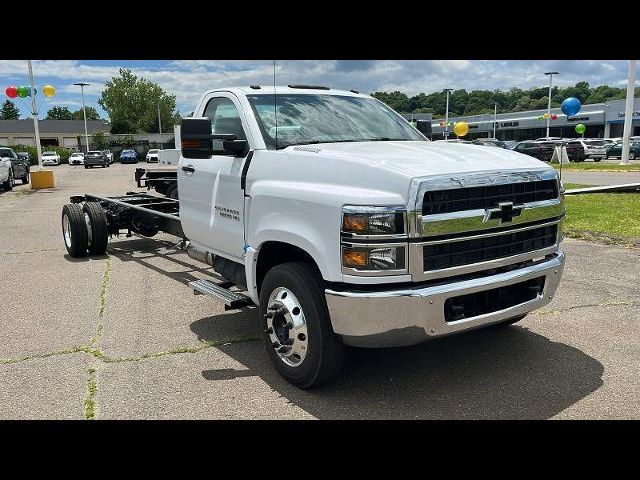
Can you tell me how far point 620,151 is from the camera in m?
42.3

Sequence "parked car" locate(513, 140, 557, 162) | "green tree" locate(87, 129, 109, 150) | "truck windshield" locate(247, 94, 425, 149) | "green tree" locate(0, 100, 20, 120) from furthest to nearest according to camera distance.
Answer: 1. "green tree" locate(0, 100, 20, 120)
2. "green tree" locate(87, 129, 109, 150)
3. "parked car" locate(513, 140, 557, 162)
4. "truck windshield" locate(247, 94, 425, 149)

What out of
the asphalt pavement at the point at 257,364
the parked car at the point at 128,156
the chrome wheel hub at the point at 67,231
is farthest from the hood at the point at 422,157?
the parked car at the point at 128,156

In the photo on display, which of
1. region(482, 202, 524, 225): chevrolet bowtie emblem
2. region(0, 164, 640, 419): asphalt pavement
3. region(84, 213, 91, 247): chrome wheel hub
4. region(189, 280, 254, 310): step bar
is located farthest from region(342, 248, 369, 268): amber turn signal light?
region(84, 213, 91, 247): chrome wheel hub

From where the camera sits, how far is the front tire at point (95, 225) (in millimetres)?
8492

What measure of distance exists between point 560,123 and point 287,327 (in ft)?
240

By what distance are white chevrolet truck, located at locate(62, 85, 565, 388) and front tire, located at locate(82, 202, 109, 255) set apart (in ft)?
13.6

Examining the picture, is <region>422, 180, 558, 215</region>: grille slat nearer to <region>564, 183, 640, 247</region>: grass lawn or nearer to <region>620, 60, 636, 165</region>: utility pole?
<region>564, 183, 640, 247</region>: grass lawn

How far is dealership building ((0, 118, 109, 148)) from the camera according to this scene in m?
96.6

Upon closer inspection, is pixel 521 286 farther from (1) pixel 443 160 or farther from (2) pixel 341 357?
(2) pixel 341 357

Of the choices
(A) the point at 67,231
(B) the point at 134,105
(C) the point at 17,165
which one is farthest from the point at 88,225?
(B) the point at 134,105

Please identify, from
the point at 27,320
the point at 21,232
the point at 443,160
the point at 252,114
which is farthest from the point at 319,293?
the point at 21,232

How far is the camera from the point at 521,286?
3.98m

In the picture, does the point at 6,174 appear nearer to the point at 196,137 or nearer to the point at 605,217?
the point at 605,217

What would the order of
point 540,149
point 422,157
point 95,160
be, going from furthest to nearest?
1. point 95,160
2. point 540,149
3. point 422,157
